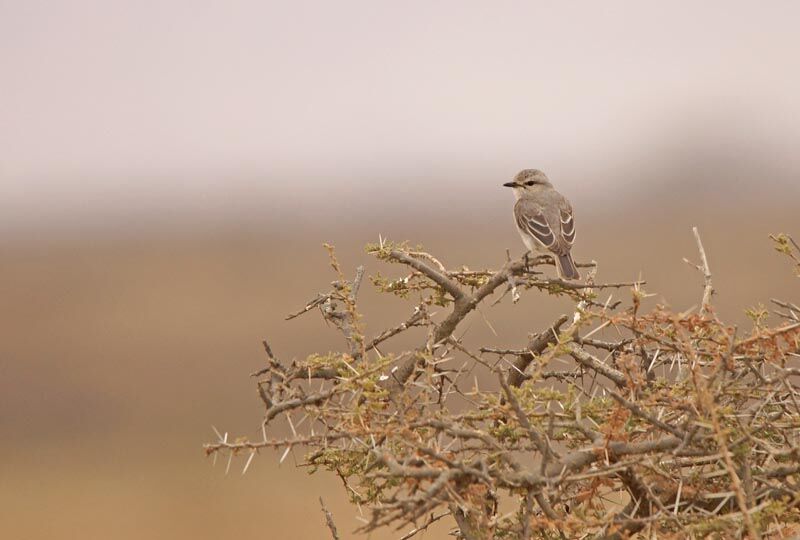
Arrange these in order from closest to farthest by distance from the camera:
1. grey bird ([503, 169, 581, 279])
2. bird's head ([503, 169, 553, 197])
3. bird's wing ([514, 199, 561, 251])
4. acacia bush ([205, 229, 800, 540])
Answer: acacia bush ([205, 229, 800, 540]) < grey bird ([503, 169, 581, 279]) < bird's wing ([514, 199, 561, 251]) < bird's head ([503, 169, 553, 197])

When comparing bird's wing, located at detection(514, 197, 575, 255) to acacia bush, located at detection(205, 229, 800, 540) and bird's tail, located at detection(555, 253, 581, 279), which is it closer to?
bird's tail, located at detection(555, 253, 581, 279)

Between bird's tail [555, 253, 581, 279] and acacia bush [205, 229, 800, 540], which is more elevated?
bird's tail [555, 253, 581, 279]

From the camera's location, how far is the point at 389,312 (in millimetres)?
34156

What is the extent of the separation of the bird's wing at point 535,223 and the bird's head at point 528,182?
1.56 ft

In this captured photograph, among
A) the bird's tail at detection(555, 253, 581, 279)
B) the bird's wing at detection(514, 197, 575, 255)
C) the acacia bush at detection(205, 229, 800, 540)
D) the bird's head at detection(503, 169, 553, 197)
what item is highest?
the bird's head at detection(503, 169, 553, 197)

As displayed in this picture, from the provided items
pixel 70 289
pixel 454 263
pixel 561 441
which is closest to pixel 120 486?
pixel 561 441

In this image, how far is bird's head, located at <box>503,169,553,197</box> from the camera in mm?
11148

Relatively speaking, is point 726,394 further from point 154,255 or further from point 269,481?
point 154,255

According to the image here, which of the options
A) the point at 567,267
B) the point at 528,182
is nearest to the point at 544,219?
the point at 567,267

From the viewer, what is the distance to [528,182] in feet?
Answer: 36.8

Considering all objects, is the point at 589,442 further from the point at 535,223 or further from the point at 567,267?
the point at 535,223

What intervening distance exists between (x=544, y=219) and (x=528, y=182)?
4.50 feet

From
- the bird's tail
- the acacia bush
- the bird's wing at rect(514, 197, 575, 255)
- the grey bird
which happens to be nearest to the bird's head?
the grey bird

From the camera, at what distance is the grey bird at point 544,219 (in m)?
9.15
